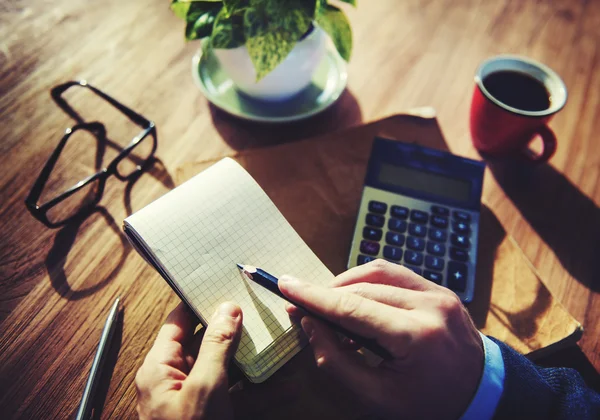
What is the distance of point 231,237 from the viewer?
452mm

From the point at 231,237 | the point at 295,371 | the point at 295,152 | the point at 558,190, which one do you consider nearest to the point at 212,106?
the point at 295,152

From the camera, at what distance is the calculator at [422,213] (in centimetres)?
51

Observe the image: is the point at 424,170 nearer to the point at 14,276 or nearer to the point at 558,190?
the point at 558,190

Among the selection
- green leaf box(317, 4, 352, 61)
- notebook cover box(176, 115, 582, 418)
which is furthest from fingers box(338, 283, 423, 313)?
green leaf box(317, 4, 352, 61)

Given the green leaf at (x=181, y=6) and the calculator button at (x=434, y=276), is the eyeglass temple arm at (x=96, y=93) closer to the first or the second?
the green leaf at (x=181, y=6)

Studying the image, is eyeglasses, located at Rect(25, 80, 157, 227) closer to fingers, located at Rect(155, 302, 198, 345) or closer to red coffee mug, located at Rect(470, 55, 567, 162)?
fingers, located at Rect(155, 302, 198, 345)

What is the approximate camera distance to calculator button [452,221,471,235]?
0.54m

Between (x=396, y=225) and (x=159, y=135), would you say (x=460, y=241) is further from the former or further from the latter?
(x=159, y=135)

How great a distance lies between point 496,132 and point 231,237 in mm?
405

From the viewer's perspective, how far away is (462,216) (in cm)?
A: 55

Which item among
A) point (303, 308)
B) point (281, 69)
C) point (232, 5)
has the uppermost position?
point (232, 5)

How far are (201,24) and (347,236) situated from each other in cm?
32

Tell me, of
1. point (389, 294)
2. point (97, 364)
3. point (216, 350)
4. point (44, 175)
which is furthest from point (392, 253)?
point (44, 175)

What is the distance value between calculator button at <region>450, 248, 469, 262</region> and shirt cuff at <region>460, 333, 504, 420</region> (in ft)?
0.41
